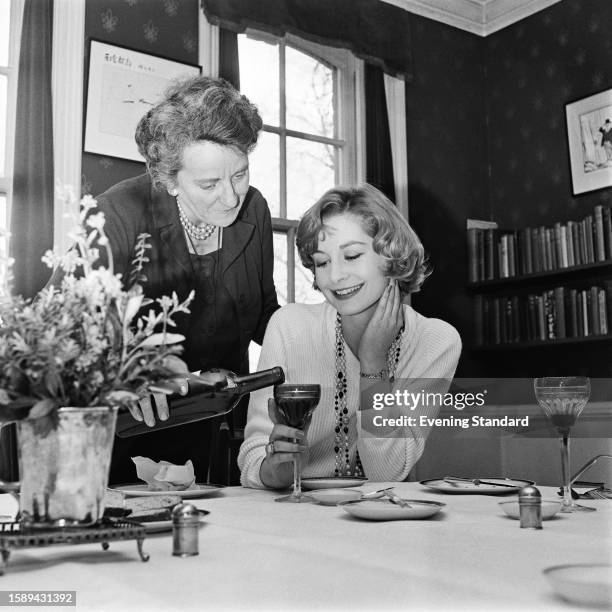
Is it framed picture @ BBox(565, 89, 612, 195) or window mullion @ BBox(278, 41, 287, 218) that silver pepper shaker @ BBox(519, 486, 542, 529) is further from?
framed picture @ BBox(565, 89, 612, 195)

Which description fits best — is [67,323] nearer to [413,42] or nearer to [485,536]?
[485,536]

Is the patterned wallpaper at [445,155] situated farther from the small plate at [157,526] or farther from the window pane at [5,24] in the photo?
the small plate at [157,526]

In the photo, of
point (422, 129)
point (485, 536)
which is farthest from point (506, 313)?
point (485, 536)

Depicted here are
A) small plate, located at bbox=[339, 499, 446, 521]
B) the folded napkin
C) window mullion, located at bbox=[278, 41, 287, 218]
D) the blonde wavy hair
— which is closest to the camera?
small plate, located at bbox=[339, 499, 446, 521]

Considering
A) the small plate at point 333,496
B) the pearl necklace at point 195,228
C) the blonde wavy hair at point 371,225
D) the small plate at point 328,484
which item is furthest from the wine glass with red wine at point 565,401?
the pearl necklace at point 195,228

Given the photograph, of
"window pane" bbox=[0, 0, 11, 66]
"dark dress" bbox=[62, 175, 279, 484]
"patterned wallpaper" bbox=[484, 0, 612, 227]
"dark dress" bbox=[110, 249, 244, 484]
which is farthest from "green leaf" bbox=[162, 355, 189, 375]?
"patterned wallpaper" bbox=[484, 0, 612, 227]

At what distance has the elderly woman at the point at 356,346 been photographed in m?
1.95

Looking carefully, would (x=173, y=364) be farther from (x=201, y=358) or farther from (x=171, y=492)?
(x=201, y=358)

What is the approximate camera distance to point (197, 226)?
3041mm

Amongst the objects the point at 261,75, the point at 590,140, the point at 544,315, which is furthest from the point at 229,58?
the point at 544,315

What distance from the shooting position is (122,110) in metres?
3.09

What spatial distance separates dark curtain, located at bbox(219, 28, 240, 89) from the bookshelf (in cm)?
156

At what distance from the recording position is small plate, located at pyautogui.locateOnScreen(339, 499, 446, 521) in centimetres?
101

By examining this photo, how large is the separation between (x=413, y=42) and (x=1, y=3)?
6.97 feet
